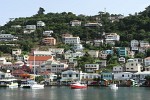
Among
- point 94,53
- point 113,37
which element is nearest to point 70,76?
point 94,53

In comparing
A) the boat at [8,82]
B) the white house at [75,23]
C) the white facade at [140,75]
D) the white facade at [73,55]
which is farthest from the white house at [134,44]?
the boat at [8,82]

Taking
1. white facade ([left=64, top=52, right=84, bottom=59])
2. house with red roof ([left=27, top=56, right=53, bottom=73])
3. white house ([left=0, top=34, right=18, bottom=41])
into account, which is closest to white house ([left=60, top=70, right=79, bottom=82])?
house with red roof ([left=27, top=56, right=53, bottom=73])

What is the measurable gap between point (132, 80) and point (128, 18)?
29847 millimetres

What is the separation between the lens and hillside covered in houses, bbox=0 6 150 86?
6100 cm

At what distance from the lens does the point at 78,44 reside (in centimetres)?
7188

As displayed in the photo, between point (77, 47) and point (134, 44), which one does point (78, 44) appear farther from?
point (134, 44)

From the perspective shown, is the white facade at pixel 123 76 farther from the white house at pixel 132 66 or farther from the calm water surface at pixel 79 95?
the calm water surface at pixel 79 95

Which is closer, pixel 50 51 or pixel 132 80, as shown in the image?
pixel 132 80

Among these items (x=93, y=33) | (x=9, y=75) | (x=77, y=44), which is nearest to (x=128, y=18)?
(x=93, y=33)

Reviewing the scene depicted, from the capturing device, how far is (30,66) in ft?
210

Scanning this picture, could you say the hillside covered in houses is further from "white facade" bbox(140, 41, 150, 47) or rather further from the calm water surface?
the calm water surface

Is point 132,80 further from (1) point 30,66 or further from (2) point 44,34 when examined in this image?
(2) point 44,34

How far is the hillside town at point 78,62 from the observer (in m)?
55.8

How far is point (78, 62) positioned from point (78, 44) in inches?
388
